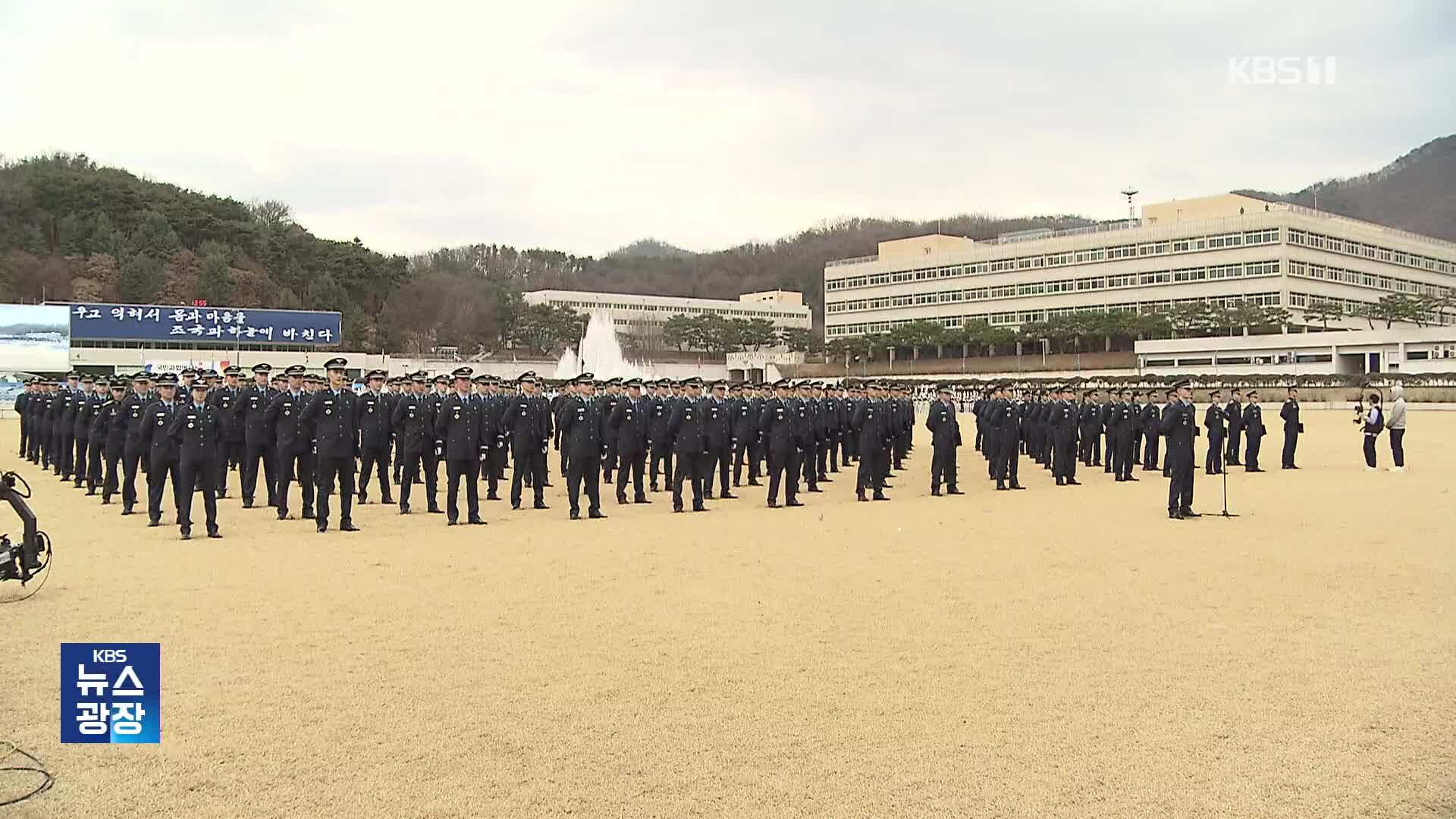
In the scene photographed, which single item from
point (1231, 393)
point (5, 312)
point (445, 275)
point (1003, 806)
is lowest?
point (1003, 806)

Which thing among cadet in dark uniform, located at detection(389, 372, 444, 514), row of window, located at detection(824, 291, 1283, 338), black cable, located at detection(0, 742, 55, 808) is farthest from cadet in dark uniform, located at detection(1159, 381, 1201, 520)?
row of window, located at detection(824, 291, 1283, 338)

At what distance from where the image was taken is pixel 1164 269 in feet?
275

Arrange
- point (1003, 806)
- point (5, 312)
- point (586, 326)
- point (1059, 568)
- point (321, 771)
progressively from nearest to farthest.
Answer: point (1003, 806), point (321, 771), point (1059, 568), point (5, 312), point (586, 326)

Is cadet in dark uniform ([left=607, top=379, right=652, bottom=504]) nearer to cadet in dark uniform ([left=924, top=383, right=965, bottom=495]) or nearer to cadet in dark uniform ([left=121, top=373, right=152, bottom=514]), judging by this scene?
cadet in dark uniform ([left=924, top=383, right=965, bottom=495])

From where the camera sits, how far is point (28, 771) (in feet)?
16.4

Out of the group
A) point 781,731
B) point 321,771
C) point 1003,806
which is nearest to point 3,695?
point 321,771

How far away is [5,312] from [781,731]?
59.9 m

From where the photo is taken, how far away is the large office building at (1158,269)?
257 feet

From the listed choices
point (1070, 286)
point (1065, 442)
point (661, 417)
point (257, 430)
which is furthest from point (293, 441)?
point (1070, 286)

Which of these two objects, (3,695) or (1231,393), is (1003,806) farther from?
(1231,393)

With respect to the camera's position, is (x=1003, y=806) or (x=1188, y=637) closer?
(x=1003, y=806)

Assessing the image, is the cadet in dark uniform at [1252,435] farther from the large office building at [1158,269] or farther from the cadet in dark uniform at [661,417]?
the large office building at [1158,269]

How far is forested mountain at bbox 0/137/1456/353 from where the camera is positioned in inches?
3184

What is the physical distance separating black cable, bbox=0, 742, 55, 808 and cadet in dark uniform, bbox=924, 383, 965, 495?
14.1 m
